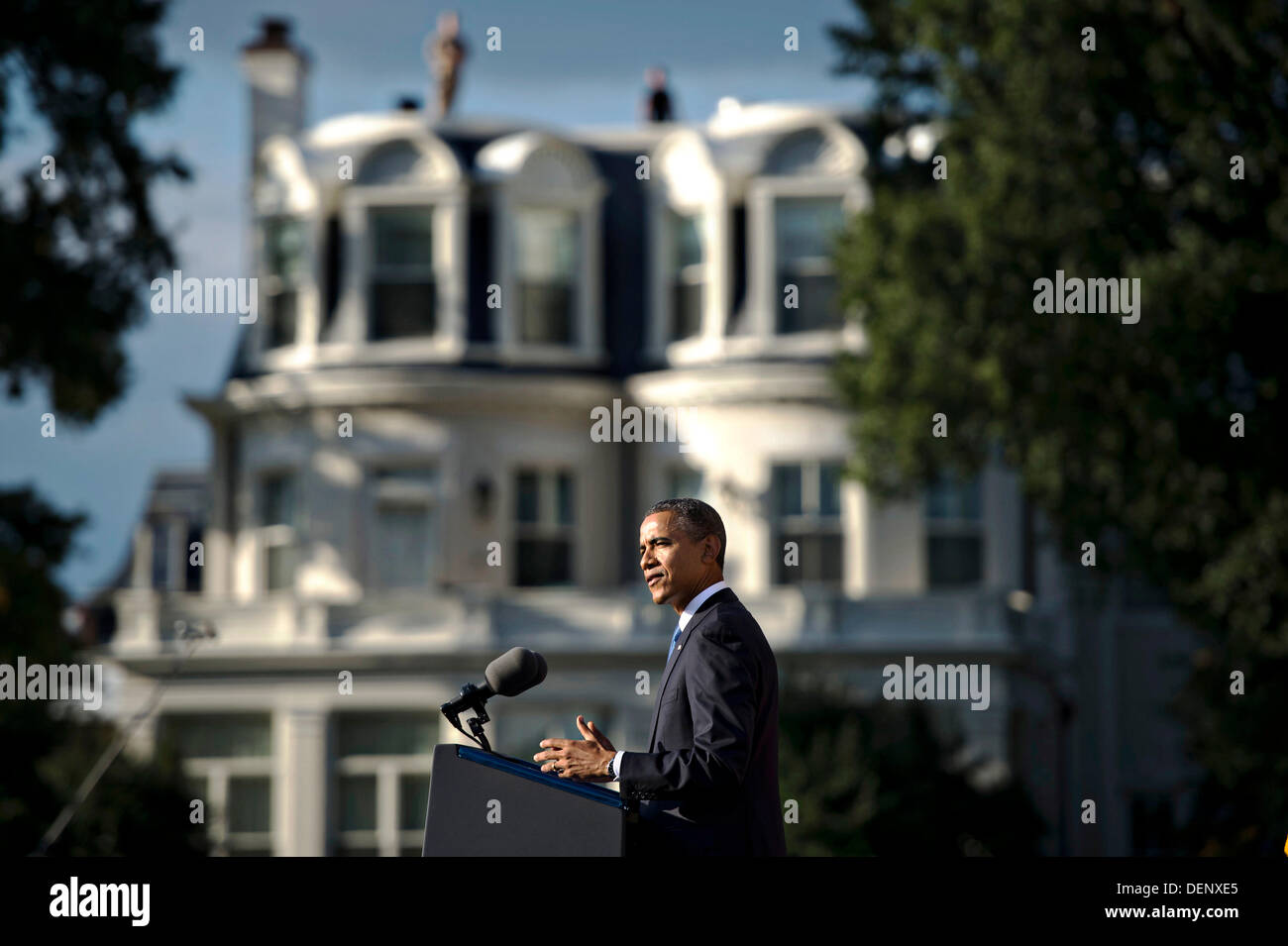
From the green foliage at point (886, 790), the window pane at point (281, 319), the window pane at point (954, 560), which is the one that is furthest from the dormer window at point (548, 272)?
the green foliage at point (886, 790)

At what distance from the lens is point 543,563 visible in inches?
1296

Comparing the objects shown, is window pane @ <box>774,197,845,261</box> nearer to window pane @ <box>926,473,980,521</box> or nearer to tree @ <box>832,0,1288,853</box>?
window pane @ <box>926,473,980,521</box>

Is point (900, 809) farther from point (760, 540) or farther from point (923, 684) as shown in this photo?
point (760, 540)

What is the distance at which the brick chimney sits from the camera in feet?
113

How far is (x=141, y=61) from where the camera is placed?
82.2ft

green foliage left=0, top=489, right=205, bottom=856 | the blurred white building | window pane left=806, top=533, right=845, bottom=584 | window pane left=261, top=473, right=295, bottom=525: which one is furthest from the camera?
window pane left=261, top=473, right=295, bottom=525

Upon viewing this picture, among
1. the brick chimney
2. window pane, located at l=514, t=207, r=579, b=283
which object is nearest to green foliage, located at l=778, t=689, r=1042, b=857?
window pane, located at l=514, t=207, r=579, b=283

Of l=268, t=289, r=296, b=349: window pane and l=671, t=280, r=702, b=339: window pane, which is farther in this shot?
l=268, t=289, r=296, b=349: window pane

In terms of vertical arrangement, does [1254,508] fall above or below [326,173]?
below

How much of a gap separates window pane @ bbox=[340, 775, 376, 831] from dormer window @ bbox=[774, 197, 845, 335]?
9.49 meters

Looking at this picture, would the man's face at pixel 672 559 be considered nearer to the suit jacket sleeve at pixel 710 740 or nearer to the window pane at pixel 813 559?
the suit jacket sleeve at pixel 710 740

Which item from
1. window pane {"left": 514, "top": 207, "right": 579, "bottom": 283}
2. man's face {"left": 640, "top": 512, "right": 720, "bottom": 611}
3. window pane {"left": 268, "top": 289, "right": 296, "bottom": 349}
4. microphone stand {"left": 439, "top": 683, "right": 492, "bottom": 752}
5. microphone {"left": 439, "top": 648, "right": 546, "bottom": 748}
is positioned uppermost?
window pane {"left": 514, "top": 207, "right": 579, "bottom": 283}
